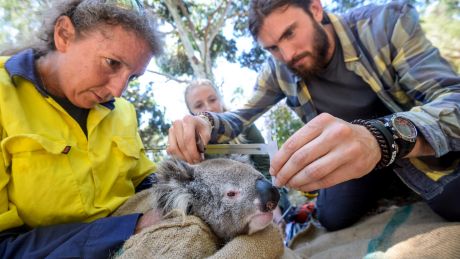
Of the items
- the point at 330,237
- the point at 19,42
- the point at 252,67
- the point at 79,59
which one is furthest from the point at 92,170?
the point at 252,67

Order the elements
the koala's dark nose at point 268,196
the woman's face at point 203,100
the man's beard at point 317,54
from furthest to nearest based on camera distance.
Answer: the woman's face at point 203,100
the man's beard at point 317,54
the koala's dark nose at point 268,196

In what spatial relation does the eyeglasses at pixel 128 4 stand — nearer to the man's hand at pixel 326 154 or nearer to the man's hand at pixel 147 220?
the man's hand at pixel 147 220

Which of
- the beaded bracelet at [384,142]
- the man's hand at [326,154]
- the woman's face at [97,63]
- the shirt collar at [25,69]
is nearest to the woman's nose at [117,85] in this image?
the woman's face at [97,63]

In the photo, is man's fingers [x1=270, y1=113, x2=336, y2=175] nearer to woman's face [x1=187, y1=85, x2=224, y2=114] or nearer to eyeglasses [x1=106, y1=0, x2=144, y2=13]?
eyeglasses [x1=106, y1=0, x2=144, y2=13]

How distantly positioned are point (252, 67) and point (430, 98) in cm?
922

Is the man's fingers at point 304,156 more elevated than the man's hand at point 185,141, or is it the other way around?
the man's fingers at point 304,156

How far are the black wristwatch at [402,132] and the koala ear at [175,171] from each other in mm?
836

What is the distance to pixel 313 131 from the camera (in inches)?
41.6

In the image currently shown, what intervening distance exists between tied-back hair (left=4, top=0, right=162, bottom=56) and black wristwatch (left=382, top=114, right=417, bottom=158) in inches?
48.1

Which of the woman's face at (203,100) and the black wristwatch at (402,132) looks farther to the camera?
the woman's face at (203,100)

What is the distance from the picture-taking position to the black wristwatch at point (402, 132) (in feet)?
3.79

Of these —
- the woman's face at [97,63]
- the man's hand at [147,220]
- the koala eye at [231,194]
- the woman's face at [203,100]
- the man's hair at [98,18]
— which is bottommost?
the woman's face at [203,100]

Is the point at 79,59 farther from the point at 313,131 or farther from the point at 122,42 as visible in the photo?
the point at 313,131

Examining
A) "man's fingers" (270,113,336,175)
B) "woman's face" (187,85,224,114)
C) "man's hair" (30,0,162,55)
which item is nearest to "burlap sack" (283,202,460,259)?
"man's fingers" (270,113,336,175)
